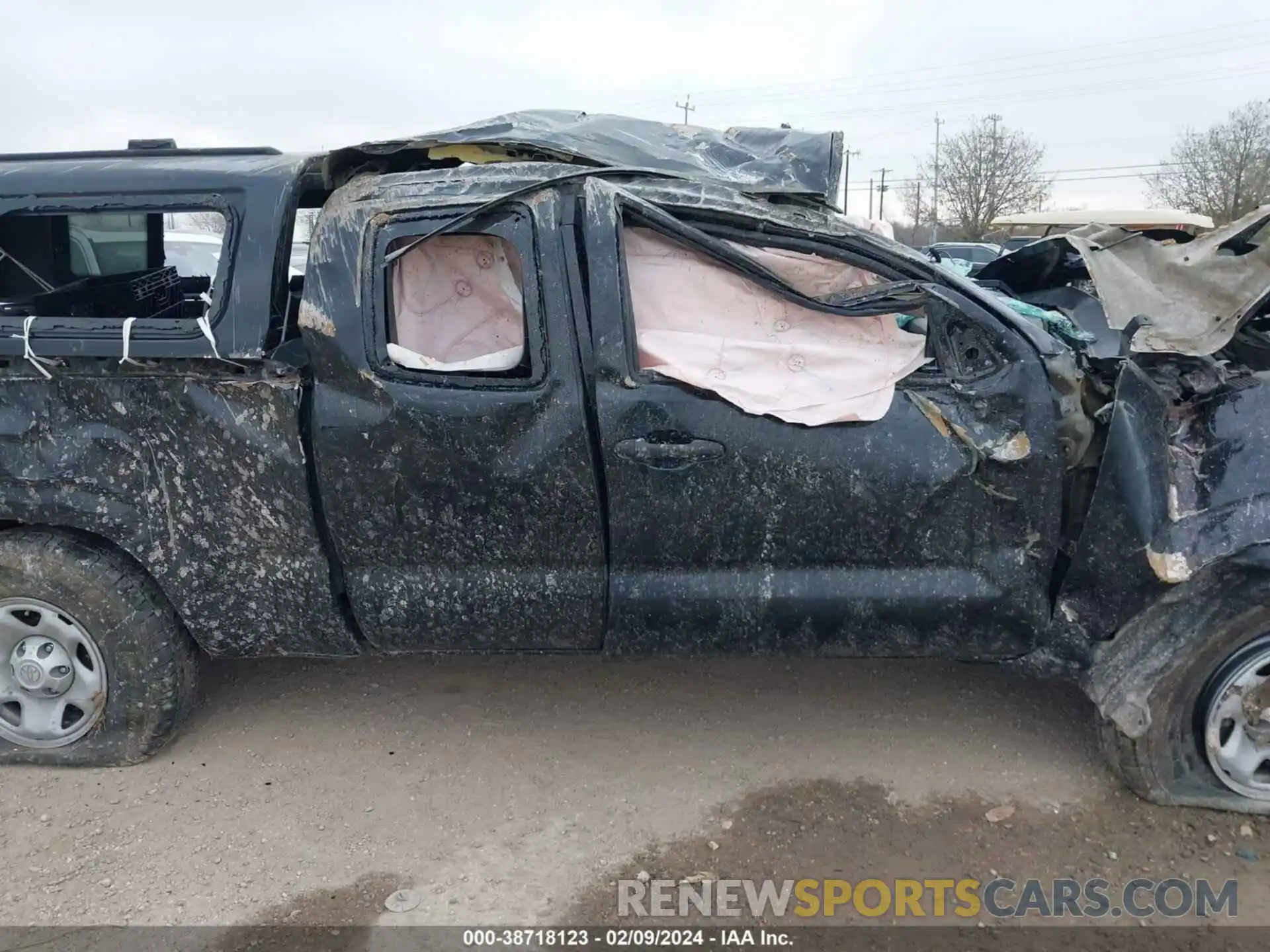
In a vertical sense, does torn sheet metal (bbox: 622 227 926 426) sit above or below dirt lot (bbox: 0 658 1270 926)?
above

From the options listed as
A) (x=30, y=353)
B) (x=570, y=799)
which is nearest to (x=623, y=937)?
(x=570, y=799)

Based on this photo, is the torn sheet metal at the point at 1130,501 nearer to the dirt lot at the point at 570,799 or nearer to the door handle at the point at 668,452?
the dirt lot at the point at 570,799

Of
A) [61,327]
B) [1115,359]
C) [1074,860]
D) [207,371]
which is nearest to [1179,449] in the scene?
[1115,359]

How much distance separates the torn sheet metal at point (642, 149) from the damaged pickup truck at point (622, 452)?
0.05 m

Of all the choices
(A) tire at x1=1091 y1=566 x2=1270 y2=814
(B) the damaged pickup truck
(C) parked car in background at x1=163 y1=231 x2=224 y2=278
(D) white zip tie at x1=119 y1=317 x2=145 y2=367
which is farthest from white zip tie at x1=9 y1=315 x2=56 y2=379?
(A) tire at x1=1091 y1=566 x2=1270 y2=814

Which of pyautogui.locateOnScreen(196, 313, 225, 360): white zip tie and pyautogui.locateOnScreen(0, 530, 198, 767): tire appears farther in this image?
pyautogui.locateOnScreen(0, 530, 198, 767): tire

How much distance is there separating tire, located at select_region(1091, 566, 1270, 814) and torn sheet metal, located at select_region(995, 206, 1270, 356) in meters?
0.72

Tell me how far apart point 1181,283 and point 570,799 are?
271cm

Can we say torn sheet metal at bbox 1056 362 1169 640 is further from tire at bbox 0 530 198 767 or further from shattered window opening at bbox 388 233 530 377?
tire at bbox 0 530 198 767

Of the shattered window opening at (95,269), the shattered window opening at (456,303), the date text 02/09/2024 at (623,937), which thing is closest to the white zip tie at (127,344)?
the shattered window opening at (95,269)

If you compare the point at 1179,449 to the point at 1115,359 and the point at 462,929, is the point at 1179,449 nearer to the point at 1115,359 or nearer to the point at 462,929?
the point at 1115,359

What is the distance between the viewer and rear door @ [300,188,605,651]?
2.82 m

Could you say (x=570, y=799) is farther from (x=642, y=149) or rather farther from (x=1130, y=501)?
(x=642, y=149)

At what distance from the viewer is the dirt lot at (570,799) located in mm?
2703
